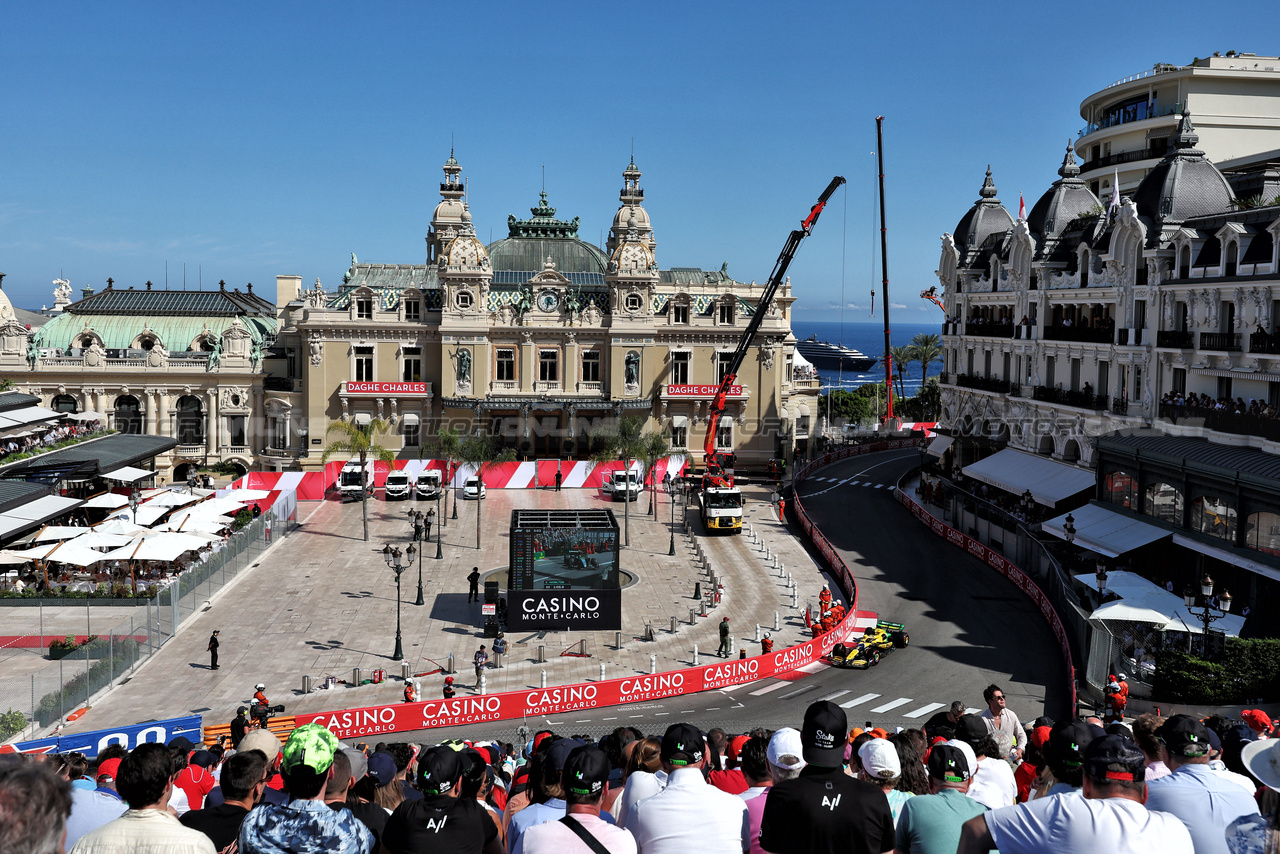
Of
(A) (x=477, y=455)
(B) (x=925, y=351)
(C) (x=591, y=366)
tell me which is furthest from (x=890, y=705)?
(B) (x=925, y=351)

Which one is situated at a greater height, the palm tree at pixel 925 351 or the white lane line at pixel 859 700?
the palm tree at pixel 925 351

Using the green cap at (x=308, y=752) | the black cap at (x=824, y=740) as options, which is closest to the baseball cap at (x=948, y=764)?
the black cap at (x=824, y=740)

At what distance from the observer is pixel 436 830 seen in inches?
364

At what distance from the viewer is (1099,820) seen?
26.6 feet

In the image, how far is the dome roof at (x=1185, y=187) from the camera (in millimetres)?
46219

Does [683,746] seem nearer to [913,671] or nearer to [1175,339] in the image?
[913,671]

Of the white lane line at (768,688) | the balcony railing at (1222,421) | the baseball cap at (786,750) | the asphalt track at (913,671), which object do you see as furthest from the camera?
the balcony railing at (1222,421)

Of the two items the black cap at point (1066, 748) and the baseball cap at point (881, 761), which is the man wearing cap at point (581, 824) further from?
the black cap at point (1066, 748)

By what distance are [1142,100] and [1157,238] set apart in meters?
26.3

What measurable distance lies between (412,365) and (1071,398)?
141ft

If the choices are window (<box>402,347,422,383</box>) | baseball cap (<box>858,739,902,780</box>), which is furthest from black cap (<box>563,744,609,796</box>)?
window (<box>402,347,422,383</box>)

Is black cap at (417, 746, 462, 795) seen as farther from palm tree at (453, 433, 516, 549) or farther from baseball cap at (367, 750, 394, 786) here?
palm tree at (453, 433, 516, 549)

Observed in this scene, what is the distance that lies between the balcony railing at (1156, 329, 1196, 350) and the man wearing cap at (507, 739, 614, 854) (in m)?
40.4

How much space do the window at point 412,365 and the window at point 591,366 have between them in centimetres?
1132
